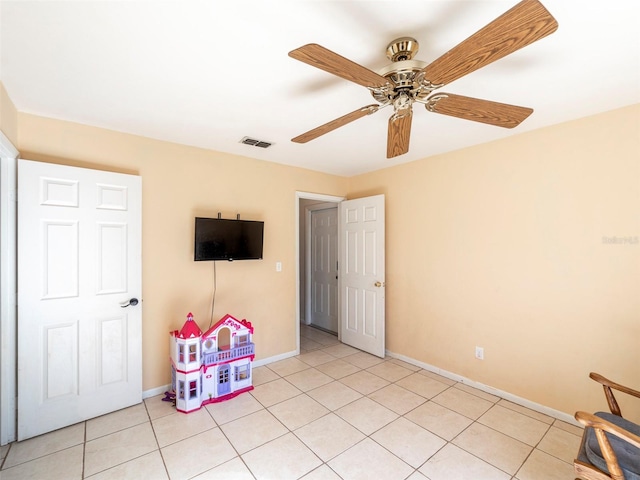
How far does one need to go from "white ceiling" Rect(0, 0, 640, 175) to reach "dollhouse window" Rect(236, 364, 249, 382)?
2.29 m

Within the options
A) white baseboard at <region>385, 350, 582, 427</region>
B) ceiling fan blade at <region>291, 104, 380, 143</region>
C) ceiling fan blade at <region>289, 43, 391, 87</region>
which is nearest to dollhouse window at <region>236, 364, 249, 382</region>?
white baseboard at <region>385, 350, 582, 427</region>

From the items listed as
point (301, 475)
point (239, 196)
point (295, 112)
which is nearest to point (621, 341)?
point (301, 475)

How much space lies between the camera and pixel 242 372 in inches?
114

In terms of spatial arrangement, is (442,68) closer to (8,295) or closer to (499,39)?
(499,39)

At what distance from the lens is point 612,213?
7.10 feet

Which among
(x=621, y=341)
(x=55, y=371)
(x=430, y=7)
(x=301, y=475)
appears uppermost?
(x=430, y=7)

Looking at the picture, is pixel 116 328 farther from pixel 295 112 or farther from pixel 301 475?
pixel 295 112

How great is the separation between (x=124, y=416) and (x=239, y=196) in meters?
2.29

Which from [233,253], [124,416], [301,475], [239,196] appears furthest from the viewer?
[239,196]

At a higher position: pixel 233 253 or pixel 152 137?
pixel 152 137

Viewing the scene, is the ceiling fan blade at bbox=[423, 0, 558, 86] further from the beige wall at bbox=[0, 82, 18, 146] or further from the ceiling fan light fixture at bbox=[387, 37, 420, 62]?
the beige wall at bbox=[0, 82, 18, 146]

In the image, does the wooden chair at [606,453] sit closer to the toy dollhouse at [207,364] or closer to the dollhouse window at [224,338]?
the toy dollhouse at [207,364]

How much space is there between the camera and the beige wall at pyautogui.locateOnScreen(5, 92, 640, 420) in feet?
7.19

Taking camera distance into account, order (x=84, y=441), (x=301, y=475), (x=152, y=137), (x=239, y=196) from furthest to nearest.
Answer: (x=239, y=196)
(x=152, y=137)
(x=84, y=441)
(x=301, y=475)
